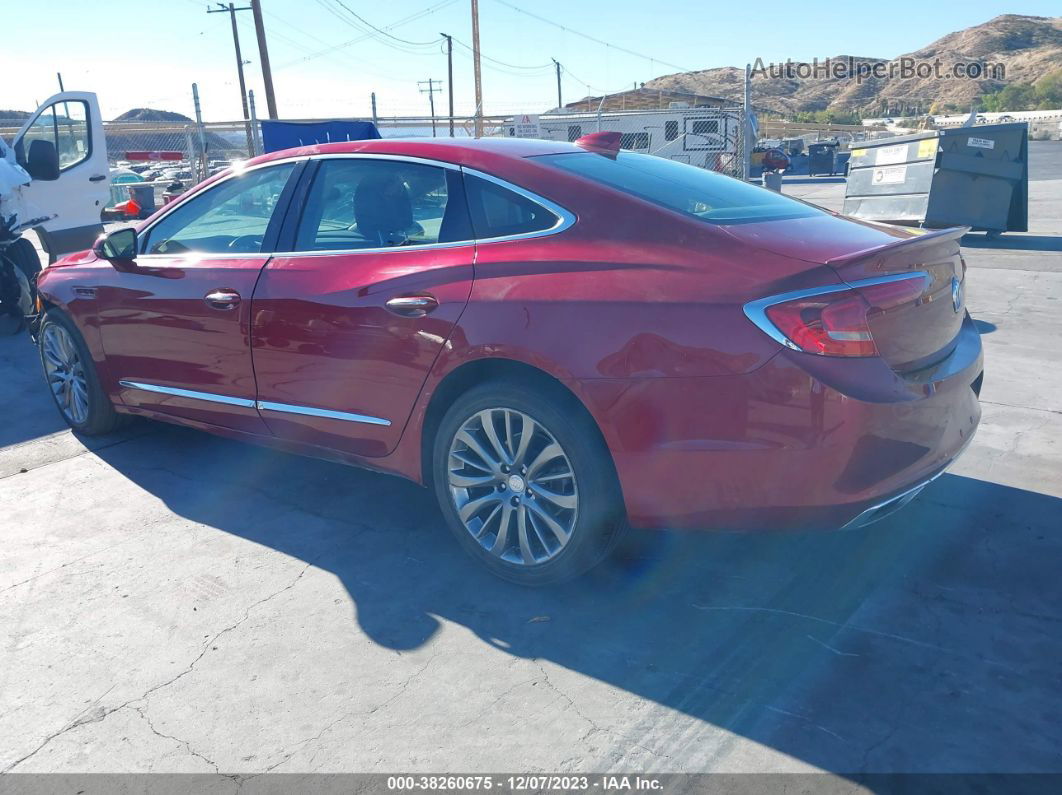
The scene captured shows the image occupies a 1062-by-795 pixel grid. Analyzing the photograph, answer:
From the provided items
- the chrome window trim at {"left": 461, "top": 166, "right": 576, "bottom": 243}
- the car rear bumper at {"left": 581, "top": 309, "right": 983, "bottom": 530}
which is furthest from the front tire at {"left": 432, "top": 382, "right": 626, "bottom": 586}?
the chrome window trim at {"left": 461, "top": 166, "right": 576, "bottom": 243}

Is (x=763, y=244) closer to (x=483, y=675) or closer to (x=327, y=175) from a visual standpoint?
(x=483, y=675)

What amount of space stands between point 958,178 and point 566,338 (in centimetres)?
1123

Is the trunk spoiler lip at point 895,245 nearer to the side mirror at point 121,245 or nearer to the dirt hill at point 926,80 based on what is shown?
the side mirror at point 121,245

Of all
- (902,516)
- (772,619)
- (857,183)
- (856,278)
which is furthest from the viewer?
(857,183)

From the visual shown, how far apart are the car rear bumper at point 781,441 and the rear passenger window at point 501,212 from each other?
2.30ft

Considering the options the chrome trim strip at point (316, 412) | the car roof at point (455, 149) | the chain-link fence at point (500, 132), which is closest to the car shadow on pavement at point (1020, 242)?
the chain-link fence at point (500, 132)

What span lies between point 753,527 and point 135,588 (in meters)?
2.41

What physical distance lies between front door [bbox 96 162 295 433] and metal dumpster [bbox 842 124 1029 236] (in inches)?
363

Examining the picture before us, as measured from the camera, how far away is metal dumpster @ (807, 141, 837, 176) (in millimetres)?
33094

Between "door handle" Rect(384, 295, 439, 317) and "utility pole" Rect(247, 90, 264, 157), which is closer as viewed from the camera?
"door handle" Rect(384, 295, 439, 317)

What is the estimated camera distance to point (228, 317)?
4137 mm

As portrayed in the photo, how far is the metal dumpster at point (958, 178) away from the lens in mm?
12016

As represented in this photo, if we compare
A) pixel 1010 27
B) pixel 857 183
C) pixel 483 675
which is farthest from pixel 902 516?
pixel 1010 27

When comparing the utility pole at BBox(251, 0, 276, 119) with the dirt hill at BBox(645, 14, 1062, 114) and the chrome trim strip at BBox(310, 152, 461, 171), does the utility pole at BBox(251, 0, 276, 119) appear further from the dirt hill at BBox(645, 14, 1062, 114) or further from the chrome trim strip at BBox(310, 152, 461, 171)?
the dirt hill at BBox(645, 14, 1062, 114)
